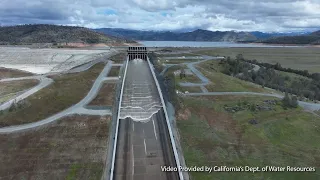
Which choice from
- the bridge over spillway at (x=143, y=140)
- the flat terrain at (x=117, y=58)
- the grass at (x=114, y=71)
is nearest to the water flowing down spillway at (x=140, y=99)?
the bridge over spillway at (x=143, y=140)

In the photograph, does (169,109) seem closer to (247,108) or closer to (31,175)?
(247,108)

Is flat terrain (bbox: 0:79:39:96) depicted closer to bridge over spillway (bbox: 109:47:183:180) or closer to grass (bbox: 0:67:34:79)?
grass (bbox: 0:67:34:79)

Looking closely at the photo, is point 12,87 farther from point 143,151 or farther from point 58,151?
point 143,151

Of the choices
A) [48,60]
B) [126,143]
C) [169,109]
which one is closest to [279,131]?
[169,109]

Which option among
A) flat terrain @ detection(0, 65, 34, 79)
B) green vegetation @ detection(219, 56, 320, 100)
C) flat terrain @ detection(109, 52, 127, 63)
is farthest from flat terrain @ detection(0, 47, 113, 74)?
green vegetation @ detection(219, 56, 320, 100)

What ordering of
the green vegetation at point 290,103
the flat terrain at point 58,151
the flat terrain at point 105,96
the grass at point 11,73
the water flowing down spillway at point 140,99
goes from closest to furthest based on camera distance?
1. the flat terrain at point 58,151
2. the water flowing down spillway at point 140,99
3. the flat terrain at point 105,96
4. the green vegetation at point 290,103
5. the grass at point 11,73

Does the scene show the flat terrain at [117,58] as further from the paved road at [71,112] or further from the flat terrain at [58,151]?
the flat terrain at [58,151]
